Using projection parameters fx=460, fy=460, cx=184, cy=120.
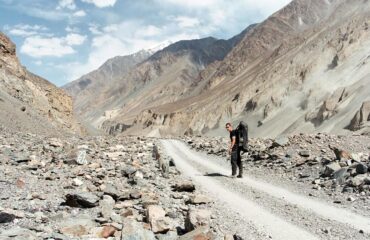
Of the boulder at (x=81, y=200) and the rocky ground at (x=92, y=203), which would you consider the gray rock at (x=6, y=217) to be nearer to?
the rocky ground at (x=92, y=203)

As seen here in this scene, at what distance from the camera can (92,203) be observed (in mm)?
9828

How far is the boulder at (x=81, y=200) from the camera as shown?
9850 millimetres

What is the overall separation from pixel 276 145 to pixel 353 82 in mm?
49242

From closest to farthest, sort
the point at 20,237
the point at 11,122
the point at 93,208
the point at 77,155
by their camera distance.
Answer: the point at 20,237, the point at 93,208, the point at 77,155, the point at 11,122

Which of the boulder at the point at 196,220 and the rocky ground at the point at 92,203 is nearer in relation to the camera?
the rocky ground at the point at 92,203

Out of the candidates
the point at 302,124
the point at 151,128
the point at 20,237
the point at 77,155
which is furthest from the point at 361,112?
the point at 151,128

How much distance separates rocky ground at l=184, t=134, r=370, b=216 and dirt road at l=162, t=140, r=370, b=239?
2.56 ft

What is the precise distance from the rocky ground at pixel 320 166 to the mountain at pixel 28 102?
24.1 meters

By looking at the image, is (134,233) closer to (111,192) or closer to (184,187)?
(111,192)

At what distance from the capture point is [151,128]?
135500mm

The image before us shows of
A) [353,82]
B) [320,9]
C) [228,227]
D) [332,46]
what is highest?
[320,9]

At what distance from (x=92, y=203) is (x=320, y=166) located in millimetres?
9608

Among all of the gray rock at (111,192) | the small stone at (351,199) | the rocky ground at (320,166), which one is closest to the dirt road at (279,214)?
the small stone at (351,199)

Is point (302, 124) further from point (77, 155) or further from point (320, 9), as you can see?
point (320, 9)
